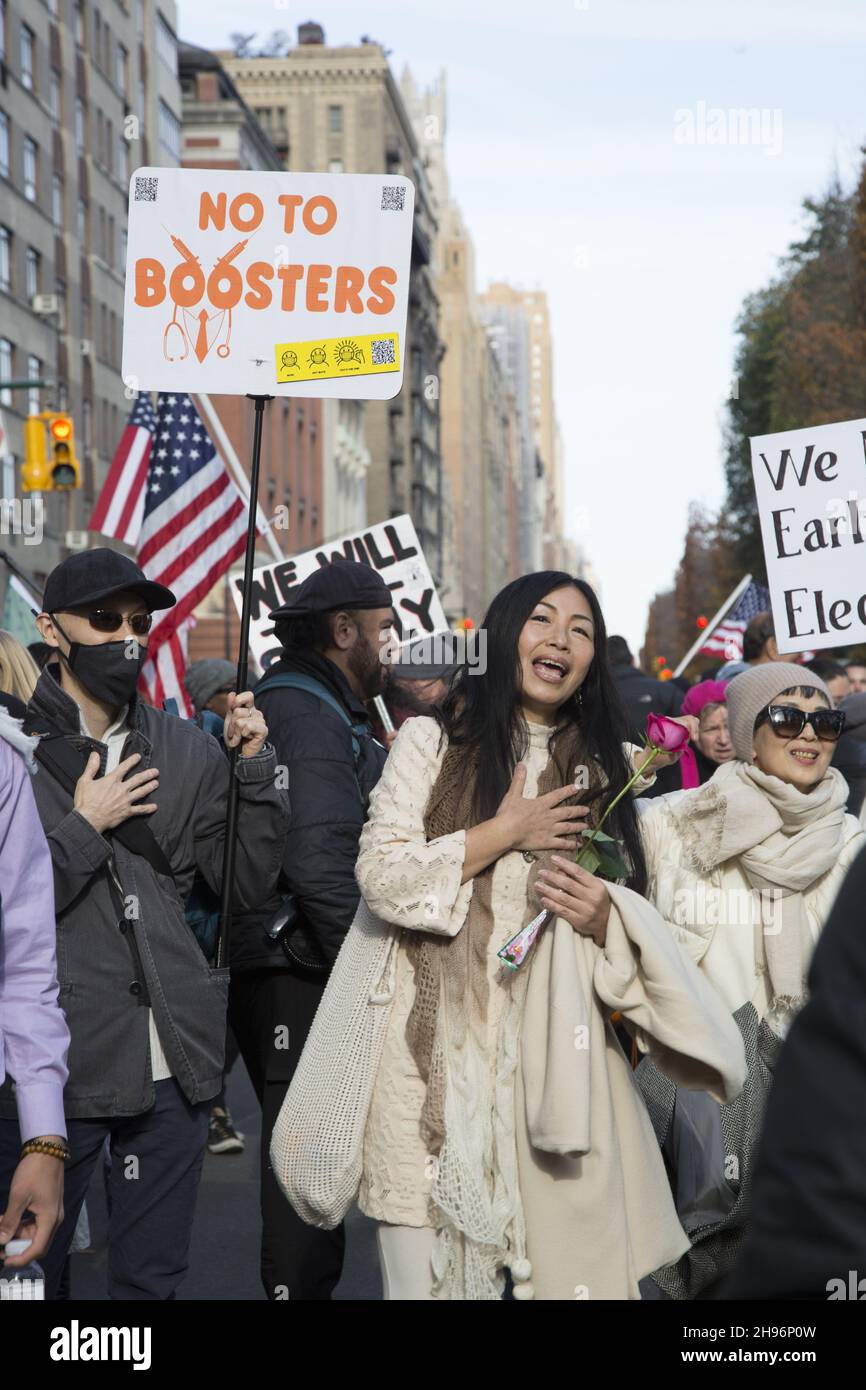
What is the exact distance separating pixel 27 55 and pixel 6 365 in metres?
7.31

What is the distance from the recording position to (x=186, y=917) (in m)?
4.65

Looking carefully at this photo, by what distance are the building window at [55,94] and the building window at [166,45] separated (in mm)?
9901

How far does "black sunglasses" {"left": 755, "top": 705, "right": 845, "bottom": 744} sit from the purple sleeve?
222 centimetres

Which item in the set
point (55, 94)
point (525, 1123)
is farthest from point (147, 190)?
point (55, 94)

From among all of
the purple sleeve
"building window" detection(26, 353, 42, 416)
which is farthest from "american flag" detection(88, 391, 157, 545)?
"building window" detection(26, 353, 42, 416)

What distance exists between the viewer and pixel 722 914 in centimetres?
470

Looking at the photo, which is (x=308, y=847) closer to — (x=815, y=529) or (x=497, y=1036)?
(x=497, y=1036)

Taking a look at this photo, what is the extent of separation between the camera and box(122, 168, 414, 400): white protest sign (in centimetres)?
512

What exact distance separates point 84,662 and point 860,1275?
295cm

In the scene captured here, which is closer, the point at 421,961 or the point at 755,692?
the point at 421,961

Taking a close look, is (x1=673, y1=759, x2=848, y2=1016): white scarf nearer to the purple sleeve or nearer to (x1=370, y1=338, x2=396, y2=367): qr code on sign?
(x1=370, y1=338, x2=396, y2=367): qr code on sign
